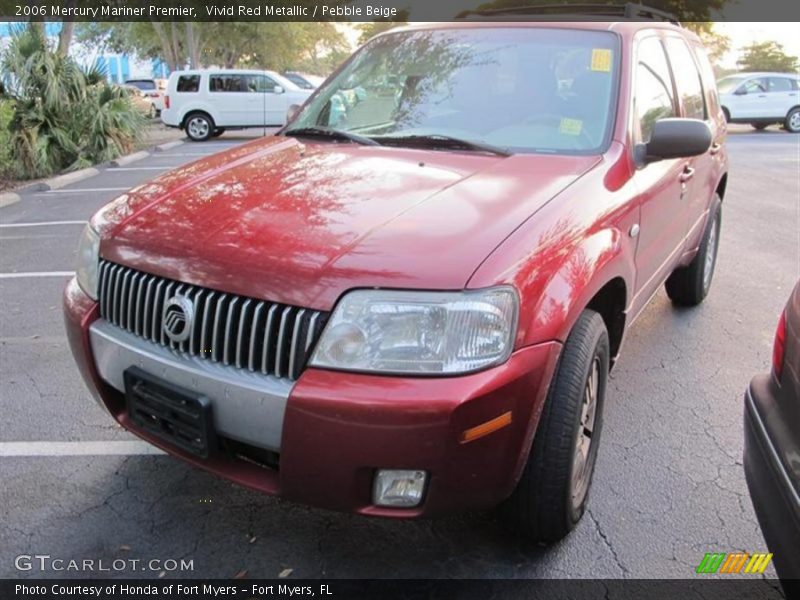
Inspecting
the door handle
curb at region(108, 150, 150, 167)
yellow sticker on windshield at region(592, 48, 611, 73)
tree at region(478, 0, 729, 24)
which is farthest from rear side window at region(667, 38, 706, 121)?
tree at region(478, 0, 729, 24)

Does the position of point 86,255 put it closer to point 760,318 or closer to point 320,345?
point 320,345

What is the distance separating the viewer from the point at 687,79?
4219 millimetres

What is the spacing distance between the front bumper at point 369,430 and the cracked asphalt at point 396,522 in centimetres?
49

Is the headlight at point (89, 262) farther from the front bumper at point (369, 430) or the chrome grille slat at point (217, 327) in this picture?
the chrome grille slat at point (217, 327)

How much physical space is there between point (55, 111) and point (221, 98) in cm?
680

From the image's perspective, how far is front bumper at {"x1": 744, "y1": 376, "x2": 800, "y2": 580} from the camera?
1871 millimetres

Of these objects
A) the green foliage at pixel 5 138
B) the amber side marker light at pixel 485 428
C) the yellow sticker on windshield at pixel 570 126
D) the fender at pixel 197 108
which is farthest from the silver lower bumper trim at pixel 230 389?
the fender at pixel 197 108

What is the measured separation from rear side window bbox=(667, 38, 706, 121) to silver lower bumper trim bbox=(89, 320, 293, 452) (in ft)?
10.2

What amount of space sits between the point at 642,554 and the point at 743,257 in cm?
489

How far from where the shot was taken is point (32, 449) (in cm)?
318

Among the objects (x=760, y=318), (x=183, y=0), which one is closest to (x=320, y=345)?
Result: (x=760, y=318)

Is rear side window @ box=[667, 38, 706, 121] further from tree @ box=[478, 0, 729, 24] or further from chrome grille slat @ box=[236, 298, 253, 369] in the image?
tree @ box=[478, 0, 729, 24]

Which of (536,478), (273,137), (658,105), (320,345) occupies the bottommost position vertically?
(536,478)

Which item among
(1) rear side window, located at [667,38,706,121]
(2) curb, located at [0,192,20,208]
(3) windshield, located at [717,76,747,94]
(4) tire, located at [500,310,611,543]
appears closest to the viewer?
(4) tire, located at [500,310,611,543]
